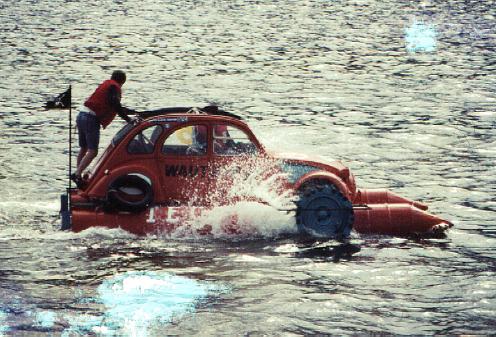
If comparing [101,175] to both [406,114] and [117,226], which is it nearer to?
[117,226]

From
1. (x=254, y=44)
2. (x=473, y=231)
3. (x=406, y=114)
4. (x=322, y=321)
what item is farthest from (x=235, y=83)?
(x=322, y=321)

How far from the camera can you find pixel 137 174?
16469 millimetres

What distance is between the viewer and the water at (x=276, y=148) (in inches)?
528

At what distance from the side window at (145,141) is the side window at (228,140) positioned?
3.14 feet

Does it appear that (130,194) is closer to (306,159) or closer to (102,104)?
(102,104)

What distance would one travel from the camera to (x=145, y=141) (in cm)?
1658

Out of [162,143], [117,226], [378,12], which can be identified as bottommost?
[117,226]

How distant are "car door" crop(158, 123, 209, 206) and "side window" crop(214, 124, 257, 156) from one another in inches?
7.6

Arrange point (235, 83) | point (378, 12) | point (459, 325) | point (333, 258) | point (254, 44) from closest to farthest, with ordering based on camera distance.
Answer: point (459, 325)
point (333, 258)
point (235, 83)
point (254, 44)
point (378, 12)

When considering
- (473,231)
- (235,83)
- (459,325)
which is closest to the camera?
(459,325)

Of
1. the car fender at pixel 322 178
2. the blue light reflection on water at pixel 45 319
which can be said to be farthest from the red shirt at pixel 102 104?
the blue light reflection on water at pixel 45 319

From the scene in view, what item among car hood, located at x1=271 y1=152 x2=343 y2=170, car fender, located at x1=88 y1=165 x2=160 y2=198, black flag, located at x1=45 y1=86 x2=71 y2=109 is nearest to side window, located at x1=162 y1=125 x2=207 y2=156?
car fender, located at x1=88 y1=165 x2=160 y2=198

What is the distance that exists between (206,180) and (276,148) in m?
7.67

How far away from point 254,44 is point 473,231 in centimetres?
2646
